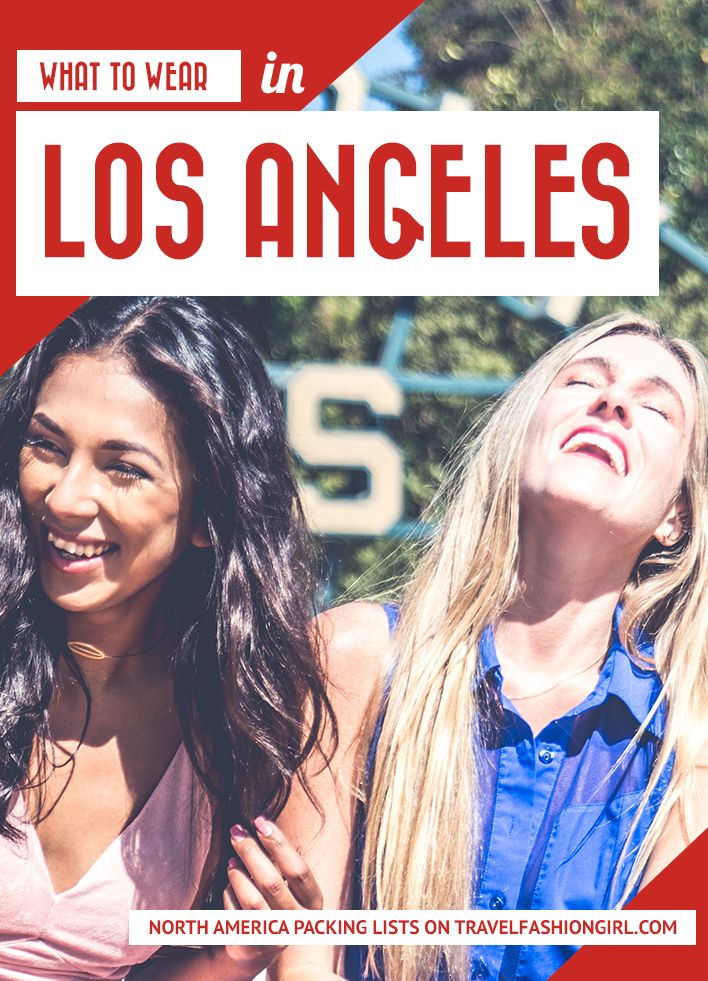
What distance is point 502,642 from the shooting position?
267 cm

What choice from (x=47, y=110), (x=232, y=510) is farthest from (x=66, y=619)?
(x=47, y=110)

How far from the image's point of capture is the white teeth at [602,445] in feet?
8.43

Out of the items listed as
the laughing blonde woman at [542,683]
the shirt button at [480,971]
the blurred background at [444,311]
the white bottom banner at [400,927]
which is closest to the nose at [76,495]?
the blurred background at [444,311]

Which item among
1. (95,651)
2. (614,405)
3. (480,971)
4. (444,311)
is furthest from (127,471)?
(480,971)

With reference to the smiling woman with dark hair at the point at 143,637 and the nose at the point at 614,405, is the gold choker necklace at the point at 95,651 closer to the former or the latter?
the smiling woman with dark hair at the point at 143,637

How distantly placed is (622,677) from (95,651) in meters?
1.09

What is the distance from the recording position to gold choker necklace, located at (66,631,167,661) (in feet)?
8.67

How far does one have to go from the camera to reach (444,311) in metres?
2.67

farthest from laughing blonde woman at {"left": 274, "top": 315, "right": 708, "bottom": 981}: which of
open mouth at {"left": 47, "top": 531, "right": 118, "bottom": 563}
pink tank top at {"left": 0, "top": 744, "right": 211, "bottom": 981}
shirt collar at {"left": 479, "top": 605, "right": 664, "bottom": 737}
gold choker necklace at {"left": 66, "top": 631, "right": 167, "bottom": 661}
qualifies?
open mouth at {"left": 47, "top": 531, "right": 118, "bottom": 563}

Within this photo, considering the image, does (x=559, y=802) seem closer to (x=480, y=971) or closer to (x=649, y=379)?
(x=480, y=971)

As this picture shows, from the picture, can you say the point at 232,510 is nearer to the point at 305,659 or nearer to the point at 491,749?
the point at 305,659

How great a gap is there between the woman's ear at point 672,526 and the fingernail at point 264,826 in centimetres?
99

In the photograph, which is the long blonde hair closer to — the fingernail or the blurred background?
the blurred background

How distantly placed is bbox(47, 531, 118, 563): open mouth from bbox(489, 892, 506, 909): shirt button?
1045mm
